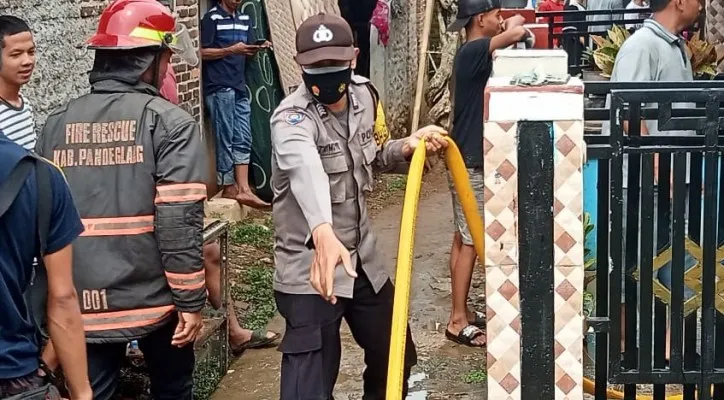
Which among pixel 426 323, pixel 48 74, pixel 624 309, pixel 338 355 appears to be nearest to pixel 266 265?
pixel 426 323

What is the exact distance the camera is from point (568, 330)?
3180 mm

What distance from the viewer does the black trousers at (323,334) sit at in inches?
170

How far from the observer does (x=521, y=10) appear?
7.82 meters

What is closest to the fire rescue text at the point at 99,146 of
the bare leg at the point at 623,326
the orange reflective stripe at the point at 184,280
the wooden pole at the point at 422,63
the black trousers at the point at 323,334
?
the orange reflective stripe at the point at 184,280

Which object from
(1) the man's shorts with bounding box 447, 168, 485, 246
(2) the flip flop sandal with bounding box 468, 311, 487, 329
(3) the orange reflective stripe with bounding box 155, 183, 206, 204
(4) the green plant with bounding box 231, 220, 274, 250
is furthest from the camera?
(4) the green plant with bounding box 231, 220, 274, 250

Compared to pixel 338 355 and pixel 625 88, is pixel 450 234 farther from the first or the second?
pixel 625 88

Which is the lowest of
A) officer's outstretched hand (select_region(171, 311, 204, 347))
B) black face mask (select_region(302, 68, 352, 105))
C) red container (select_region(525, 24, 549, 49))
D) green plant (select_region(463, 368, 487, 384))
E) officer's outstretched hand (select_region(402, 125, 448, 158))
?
green plant (select_region(463, 368, 487, 384))

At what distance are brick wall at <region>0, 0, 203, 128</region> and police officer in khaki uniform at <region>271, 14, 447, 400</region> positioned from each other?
6.63ft

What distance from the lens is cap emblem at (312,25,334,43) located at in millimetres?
4238

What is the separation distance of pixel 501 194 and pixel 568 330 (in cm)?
43

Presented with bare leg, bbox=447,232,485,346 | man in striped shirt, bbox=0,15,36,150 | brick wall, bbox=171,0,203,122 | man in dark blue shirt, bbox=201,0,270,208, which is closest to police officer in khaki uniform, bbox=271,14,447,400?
man in striped shirt, bbox=0,15,36,150

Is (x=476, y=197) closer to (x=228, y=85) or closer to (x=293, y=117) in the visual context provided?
(x=293, y=117)

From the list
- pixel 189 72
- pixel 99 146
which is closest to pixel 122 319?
pixel 99 146

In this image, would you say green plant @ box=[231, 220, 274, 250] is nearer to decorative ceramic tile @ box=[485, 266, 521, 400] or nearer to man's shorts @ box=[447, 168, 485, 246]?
man's shorts @ box=[447, 168, 485, 246]
